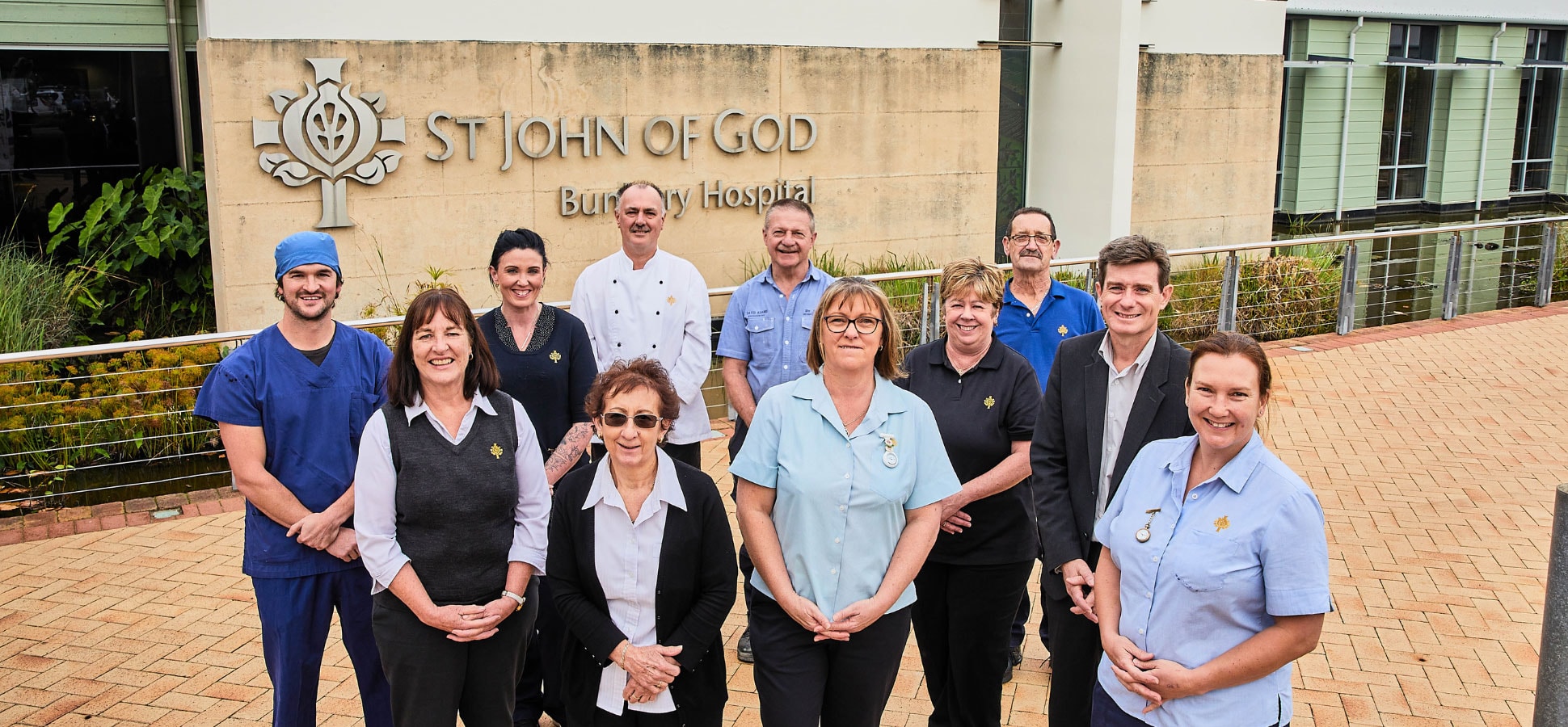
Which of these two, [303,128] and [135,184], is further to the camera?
[135,184]

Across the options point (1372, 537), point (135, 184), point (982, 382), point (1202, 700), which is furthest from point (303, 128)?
point (1202, 700)

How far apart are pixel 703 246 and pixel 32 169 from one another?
6667 millimetres

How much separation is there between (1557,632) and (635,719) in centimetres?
253

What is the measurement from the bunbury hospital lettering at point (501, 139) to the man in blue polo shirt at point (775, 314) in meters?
5.71

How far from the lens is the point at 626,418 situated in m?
3.60

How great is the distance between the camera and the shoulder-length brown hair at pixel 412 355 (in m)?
3.71

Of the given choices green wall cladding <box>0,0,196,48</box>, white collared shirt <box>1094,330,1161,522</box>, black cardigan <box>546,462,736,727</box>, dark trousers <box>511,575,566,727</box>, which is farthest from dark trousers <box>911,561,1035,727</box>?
green wall cladding <box>0,0,196,48</box>

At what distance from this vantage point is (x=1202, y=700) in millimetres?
3131

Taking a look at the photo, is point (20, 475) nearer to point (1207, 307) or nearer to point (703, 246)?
point (703, 246)

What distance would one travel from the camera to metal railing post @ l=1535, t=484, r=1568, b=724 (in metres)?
3.26

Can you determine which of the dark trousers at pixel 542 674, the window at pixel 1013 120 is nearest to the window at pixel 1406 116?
the window at pixel 1013 120

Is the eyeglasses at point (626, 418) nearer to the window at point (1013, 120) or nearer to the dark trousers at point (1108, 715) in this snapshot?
the dark trousers at point (1108, 715)

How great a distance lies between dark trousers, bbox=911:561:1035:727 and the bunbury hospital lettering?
22.7ft

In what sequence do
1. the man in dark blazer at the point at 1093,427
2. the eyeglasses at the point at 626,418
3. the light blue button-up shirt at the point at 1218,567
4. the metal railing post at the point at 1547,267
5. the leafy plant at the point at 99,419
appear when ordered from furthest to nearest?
the metal railing post at the point at 1547,267, the leafy plant at the point at 99,419, the man in dark blazer at the point at 1093,427, the eyeglasses at the point at 626,418, the light blue button-up shirt at the point at 1218,567
